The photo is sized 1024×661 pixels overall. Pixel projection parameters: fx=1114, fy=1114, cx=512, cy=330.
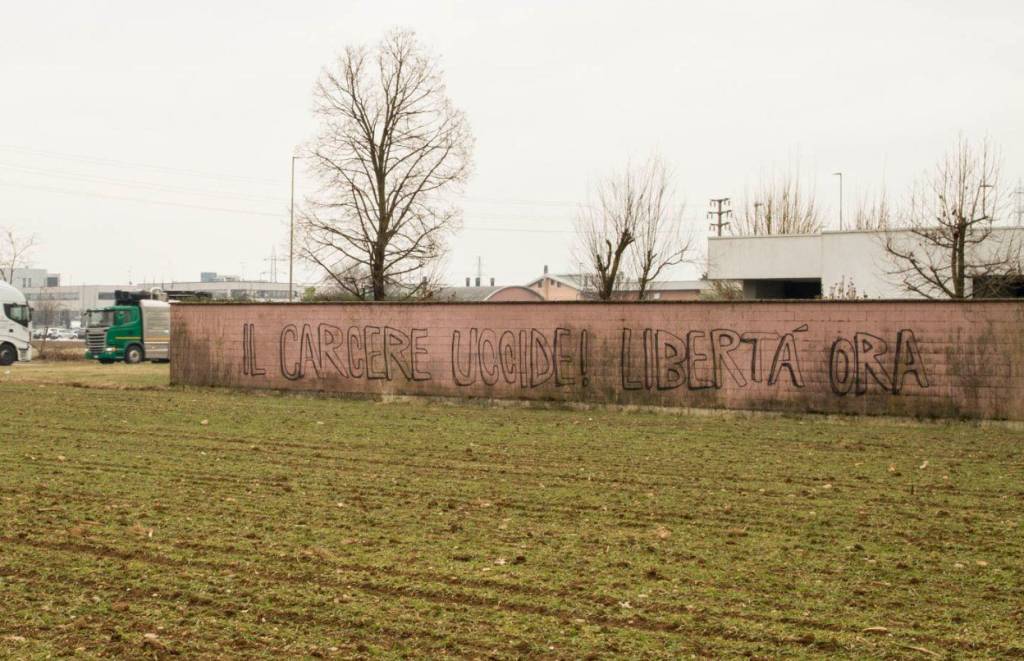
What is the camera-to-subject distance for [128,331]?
147 ft

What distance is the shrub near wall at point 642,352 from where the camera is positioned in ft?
67.6

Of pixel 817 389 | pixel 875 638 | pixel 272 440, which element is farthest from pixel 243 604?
pixel 817 389

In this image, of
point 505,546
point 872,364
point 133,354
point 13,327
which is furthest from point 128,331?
point 505,546

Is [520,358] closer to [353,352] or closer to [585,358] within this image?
[585,358]

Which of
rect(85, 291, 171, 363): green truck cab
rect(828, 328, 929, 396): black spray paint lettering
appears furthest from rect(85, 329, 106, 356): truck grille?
rect(828, 328, 929, 396): black spray paint lettering

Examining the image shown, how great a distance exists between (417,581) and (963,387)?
50.7ft

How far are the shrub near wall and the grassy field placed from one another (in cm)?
389

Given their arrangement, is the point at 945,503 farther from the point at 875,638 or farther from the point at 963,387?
the point at 963,387

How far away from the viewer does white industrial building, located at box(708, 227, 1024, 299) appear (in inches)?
1596

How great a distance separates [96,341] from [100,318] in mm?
948

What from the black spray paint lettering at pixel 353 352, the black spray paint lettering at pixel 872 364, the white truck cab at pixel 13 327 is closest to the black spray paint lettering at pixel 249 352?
the black spray paint lettering at pixel 353 352

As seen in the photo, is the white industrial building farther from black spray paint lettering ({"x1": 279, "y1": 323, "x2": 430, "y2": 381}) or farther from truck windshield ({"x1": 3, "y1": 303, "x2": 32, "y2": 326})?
truck windshield ({"x1": 3, "y1": 303, "x2": 32, "y2": 326})

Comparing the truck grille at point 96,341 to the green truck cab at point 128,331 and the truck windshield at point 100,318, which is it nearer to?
the green truck cab at point 128,331

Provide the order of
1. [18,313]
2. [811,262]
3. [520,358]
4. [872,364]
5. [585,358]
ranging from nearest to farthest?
[872,364]
[585,358]
[520,358]
[811,262]
[18,313]
